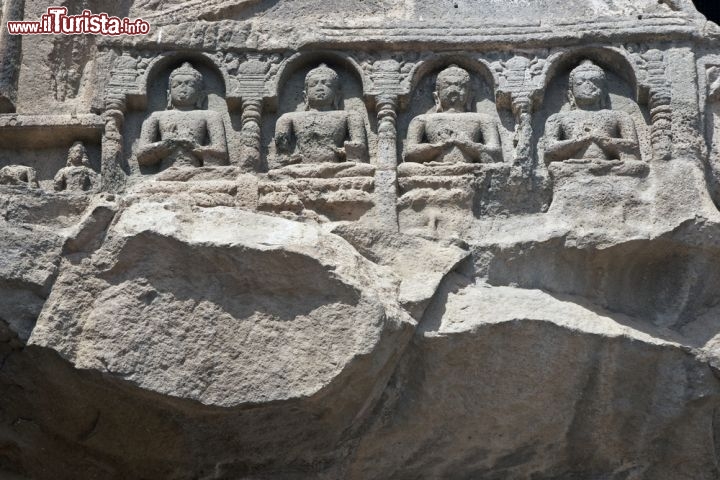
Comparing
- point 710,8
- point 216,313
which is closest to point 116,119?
point 216,313

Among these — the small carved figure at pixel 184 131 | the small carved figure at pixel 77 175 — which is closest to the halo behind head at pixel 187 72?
the small carved figure at pixel 184 131

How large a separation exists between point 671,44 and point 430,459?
276 cm

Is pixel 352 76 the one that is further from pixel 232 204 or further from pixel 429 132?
pixel 232 204

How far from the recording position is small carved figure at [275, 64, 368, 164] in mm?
6473

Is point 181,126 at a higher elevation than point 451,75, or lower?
lower

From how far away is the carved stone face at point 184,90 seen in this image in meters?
6.70

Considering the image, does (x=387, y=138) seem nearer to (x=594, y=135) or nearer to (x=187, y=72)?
(x=594, y=135)

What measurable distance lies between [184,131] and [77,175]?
0.64 metres

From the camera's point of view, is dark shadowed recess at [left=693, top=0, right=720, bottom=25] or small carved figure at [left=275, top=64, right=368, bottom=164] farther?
dark shadowed recess at [left=693, top=0, right=720, bottom=25]

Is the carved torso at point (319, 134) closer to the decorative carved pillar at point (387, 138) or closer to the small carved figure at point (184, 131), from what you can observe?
the decorative carved pillar at point (387, 138)

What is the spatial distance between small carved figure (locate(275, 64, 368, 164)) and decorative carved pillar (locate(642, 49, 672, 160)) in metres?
1.61

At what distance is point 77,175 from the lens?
21.3 ft

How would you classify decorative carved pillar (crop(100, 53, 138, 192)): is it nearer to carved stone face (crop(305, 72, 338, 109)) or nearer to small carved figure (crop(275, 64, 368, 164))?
small carved figure (crop(275, 64, 368, 164))

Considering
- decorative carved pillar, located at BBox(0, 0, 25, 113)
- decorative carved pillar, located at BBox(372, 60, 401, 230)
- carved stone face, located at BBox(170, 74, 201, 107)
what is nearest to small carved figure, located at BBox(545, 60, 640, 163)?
decorative carved pillar, located at BBox(372, 60, 401, 230)
